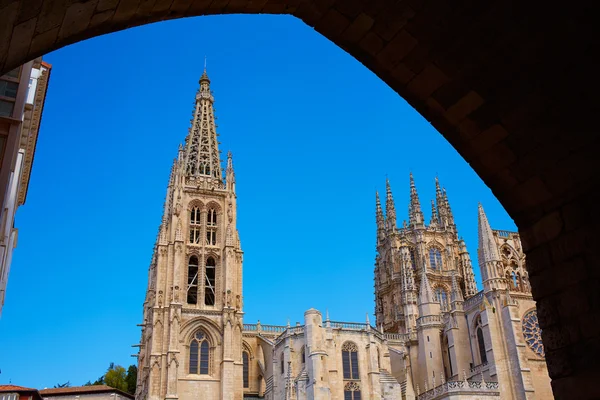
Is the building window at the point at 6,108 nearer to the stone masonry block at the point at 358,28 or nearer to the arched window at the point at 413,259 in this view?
the stone masonry block at the point at 358,28

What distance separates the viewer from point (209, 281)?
153 ft

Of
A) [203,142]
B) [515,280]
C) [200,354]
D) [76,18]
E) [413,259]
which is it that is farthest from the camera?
[413,259]

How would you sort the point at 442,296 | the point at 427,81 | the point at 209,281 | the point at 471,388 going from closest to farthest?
the point at 427,81
the point at 471,388
the point at 209,281
the point at 442,296

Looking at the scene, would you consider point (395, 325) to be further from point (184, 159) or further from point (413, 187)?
point (184, 159)

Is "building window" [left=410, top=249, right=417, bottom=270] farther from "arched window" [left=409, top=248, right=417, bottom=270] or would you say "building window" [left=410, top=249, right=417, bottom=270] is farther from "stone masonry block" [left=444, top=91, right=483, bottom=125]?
"stone masonry block" [left=444, top=91, right=483, bottom=125]

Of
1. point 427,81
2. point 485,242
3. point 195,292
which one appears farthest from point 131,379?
point 427,81

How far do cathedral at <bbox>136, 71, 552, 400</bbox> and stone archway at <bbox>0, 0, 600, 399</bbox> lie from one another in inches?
1374

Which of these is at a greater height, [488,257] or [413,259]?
[413,259]

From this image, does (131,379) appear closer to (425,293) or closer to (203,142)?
(203,142)

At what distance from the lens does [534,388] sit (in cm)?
3725

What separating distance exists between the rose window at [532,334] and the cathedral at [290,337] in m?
0.09

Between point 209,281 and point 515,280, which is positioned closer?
point 515,280

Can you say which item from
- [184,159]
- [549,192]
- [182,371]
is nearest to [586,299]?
[549,192]

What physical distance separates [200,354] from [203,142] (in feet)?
67.4
